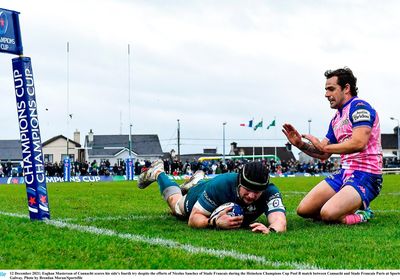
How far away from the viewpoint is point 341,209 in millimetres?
8219

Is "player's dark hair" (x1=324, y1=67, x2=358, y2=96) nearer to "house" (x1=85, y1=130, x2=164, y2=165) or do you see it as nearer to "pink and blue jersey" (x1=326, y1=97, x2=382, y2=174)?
"pink and blue jersey" (x1=326, y1=97, x2=382, y2=174)

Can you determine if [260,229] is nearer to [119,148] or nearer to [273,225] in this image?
[273,225]

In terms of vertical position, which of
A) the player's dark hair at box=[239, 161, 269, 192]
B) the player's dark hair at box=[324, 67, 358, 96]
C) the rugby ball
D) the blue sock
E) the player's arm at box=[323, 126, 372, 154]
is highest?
the player's dark hair at box=[324, 67, 358, 96]

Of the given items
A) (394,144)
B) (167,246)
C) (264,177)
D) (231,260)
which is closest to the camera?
(231,260)

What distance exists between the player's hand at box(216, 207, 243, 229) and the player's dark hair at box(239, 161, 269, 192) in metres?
0.44

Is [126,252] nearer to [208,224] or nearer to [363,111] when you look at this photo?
[208,224]

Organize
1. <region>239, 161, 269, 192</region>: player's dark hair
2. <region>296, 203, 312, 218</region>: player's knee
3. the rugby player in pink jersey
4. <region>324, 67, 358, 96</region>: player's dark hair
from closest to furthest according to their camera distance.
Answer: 1. <region>239, 161, 269, 192</region>: player's dark hair
2. the rugby player in pink jersey
3. <region>324, 67, 358, 96</region>: player's dark hair
4. <region>296, 203, 312, 218</region>: player's knee

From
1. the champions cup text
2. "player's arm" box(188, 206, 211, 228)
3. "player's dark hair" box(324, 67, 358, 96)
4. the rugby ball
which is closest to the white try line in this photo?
the champions cup text

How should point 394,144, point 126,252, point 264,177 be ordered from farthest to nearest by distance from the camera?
point 394,144, point 264,177, point 126,252

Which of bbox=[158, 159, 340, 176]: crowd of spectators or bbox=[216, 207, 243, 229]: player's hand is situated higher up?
bbox=[216, 207, 243, 229]: player's hand

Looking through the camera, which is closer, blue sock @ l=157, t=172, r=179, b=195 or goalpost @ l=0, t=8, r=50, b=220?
goalpost @ l=0, t=8, r=50, b=220

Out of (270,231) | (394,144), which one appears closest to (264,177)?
(270,231)

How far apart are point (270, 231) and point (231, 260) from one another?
210 centimetres

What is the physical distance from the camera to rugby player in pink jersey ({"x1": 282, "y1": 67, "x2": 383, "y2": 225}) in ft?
26.8
